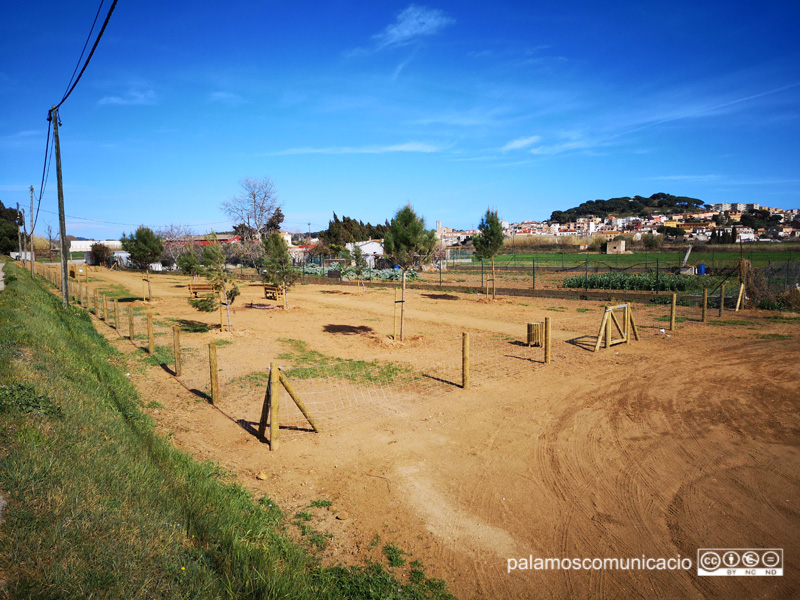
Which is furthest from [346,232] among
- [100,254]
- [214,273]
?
[214,273]

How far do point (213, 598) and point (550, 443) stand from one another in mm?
5985

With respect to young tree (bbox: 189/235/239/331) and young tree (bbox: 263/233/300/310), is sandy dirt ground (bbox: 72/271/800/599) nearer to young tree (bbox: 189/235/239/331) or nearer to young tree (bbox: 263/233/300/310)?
young tree (bbox: 189/235/239/331)

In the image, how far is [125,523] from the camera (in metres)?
3.88

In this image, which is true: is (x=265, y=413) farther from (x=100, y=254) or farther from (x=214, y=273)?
(x=100, y=254)

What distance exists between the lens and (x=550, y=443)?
7902 millimetres

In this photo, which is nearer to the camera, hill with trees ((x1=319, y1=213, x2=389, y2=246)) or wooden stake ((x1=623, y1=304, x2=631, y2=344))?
wooden stake ((x1=623, y1=304, x2=631, y2=344))

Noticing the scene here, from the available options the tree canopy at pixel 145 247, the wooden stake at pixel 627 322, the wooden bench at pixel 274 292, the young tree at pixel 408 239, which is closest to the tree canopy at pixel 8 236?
the tree canopy at pixel 145 247

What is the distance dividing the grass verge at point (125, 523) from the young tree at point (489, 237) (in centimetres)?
2393

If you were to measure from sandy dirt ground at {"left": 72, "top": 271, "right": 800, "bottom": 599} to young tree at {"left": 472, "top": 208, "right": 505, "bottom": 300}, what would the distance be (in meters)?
15.5

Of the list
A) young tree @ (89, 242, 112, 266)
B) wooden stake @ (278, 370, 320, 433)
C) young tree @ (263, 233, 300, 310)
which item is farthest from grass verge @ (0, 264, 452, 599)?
young tree @ (89, 242, 112, 266)

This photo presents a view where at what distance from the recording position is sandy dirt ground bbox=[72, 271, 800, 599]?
510cm

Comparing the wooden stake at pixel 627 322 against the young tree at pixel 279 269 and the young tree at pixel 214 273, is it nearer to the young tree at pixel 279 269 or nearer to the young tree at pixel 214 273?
the young tree at pixel 214 273

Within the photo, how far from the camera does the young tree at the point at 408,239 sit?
56.7 feet

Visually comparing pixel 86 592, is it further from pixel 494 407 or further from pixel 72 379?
pixel 494 407
